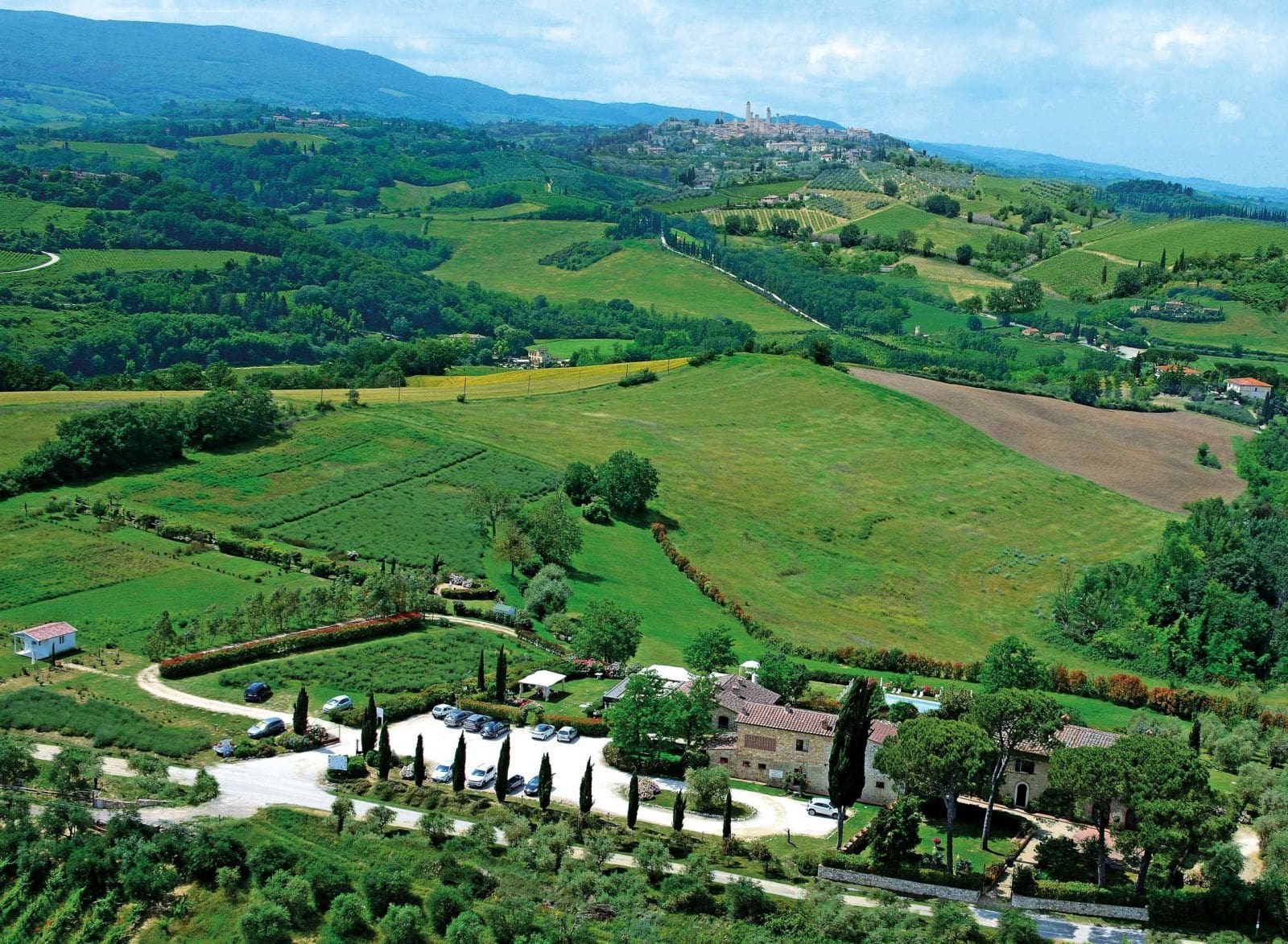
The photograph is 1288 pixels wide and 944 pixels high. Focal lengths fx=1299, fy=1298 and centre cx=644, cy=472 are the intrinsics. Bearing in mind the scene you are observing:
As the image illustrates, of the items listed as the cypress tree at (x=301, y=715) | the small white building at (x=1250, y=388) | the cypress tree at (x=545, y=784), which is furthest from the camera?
the small white building at (x=1250, y=388)

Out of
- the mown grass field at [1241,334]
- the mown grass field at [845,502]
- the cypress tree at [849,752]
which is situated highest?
the mown grass field at [1241,334]

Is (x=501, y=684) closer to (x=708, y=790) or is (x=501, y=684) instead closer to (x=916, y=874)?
(x=708, y=790)

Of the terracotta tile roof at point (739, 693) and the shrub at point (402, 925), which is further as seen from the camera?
the terracotta tile roof at point (739, 693)

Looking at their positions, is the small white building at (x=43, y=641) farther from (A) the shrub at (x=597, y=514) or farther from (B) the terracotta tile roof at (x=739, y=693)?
(A) the shrub at (x=597, y=514)

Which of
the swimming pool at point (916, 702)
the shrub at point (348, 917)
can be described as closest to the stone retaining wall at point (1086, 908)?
the swimming pool at point (916, 702)

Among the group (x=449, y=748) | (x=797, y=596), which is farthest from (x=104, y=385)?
(x=449, y=748)

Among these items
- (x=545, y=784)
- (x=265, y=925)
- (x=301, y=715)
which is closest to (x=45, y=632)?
(x=301, y=715)

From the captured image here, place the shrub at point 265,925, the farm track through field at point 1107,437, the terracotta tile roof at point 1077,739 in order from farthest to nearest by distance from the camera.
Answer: the farm track through field at point 1107,437 → the terracotta tile roof at point 1077,739 → the shrub at point 265,925

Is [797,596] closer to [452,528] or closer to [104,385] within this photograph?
[452,528]
